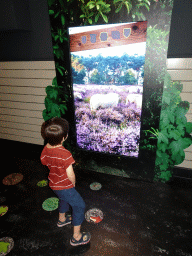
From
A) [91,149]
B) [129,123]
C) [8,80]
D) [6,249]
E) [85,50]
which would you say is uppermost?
[85,50]

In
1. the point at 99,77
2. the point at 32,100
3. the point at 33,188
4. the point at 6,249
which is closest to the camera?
the point at 6,249

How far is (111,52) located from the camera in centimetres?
256

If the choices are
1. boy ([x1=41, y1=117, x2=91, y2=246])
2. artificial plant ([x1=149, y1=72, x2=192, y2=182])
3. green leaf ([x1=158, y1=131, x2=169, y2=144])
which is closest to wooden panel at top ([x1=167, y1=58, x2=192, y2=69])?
artificial plant ([x1=149, y1=72, x2=192, y2=182])

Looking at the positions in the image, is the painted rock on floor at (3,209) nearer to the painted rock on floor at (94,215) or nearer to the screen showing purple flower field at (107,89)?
the painted rock on floor at (94,215)

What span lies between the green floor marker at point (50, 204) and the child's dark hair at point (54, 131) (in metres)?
1.28

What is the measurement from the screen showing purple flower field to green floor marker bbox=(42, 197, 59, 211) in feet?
3.36

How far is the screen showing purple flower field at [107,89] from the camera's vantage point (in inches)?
98.3

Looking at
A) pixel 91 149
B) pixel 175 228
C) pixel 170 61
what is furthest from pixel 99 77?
pixel 175 228

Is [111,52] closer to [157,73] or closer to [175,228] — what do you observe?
[157,73]

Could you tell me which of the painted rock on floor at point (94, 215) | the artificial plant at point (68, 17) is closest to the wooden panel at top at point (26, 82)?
the artificial plant at point (68, 17)

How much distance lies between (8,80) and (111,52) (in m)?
2.42

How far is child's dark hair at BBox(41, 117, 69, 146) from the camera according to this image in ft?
5.44

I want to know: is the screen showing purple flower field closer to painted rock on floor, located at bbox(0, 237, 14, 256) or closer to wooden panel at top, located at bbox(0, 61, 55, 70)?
wooden panel at top, located at bbox(0, 61, 55, 70)

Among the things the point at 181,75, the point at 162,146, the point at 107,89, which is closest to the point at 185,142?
the point at 162,146
